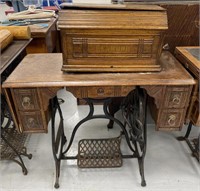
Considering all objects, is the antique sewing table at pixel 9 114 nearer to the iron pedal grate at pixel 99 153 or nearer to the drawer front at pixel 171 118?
the iron pedal grate at pixel 99 153

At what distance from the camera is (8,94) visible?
3.58 ft

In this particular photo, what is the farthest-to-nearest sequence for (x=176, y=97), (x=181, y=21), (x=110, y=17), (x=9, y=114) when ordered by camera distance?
(x=181, y=21) → (x=9, y=114) → (x=176, y=97) → (x=110, y=17)

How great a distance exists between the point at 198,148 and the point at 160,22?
1.10 m

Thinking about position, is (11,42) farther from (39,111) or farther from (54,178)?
(54,178)

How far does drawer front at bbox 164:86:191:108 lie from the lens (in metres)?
1.10

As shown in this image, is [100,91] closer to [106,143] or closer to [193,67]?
[193,67]

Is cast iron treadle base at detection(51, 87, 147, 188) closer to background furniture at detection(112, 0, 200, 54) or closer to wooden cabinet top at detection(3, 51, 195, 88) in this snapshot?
wooden cabinet top at detection(3, 51, 195, 88)

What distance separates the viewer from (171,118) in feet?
4.02

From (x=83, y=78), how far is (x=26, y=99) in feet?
1.07

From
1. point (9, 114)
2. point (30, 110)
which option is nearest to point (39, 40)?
point (9, 114)

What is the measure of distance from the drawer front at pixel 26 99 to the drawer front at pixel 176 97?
0.71 meters

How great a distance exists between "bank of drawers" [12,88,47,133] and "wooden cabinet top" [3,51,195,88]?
0.06 metres

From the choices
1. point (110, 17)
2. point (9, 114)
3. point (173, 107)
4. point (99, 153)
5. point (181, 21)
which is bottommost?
point (99, 153)

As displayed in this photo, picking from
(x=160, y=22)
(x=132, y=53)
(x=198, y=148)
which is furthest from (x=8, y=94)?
(x=198, y=148)
